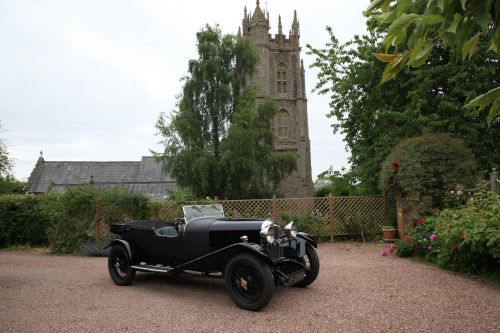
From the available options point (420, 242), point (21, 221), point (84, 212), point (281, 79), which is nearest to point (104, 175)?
point (281, 79)

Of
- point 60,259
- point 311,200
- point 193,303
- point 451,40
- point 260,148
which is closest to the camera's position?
point 451,40

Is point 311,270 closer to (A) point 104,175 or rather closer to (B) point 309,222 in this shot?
(B) point 309,222

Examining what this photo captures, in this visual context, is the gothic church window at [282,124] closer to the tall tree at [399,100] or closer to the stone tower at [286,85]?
the stone tower at [286,85]

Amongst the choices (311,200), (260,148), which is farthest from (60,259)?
(260,148)

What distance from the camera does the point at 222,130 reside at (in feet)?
65.9

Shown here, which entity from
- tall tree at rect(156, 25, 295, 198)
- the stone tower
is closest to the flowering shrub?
tall tree at rect(156, 25, 295, 198)

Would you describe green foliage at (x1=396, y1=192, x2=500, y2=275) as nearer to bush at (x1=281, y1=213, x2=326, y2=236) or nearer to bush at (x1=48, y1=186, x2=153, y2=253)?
bush at (x1=281, y1=213, x2=326, y2=236)

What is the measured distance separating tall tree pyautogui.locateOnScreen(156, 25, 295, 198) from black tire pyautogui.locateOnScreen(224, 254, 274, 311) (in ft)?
42.0

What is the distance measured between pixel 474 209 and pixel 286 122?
2837cm

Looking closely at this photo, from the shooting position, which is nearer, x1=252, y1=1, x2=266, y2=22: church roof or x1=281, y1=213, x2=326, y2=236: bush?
x1=281, y1=213, x2=326, y2=236: bush

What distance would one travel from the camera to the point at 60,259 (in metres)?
8.76

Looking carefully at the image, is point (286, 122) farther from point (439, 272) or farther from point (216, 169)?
point (439, 272)

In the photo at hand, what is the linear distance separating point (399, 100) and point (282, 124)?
75.8 feet

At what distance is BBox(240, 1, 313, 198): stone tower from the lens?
108 ft
